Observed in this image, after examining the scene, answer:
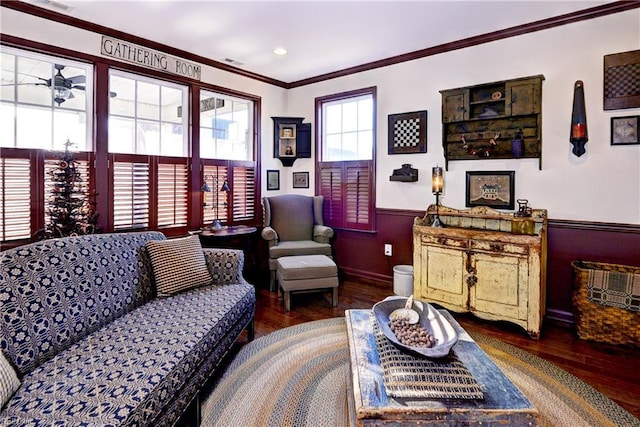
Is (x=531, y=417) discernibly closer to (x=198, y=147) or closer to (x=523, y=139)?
(x=523, y=139)

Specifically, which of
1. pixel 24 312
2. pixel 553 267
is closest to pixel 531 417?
pixel 24 312

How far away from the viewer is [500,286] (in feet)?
9.45

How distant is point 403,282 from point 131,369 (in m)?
2.77

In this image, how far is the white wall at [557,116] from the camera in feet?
9.16

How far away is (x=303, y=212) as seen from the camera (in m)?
4.45

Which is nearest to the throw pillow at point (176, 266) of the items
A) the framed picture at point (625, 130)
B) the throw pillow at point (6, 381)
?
the throw pillow at point (6, 381)

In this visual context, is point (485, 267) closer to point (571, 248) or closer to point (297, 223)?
point (571, 248)

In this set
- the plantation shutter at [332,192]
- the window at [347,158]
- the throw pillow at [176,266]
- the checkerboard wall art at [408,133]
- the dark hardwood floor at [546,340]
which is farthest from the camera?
the plantation shutter at [332,192]

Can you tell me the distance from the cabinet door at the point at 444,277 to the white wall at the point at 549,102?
2.27ft

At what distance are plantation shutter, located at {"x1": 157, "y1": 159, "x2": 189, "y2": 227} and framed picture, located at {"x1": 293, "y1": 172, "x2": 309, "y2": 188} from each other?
1.53 m

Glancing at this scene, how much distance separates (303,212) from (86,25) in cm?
281

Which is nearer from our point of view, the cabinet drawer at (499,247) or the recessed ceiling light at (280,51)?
the cabinet drawer at (499,247)

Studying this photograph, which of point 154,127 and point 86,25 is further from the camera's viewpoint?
point 154,127

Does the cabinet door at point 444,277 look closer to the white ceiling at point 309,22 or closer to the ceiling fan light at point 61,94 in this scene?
the white ceiling at point 309,22
